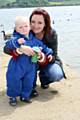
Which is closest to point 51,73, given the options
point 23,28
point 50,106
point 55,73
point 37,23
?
point 55,73

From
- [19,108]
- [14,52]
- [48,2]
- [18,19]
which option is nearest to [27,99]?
[19,108]

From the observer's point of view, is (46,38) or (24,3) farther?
(24,3)

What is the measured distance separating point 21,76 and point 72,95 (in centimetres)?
89

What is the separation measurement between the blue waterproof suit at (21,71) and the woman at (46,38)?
0.65ft

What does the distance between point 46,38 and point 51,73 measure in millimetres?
498

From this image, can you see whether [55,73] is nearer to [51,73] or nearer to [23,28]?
[51,73]

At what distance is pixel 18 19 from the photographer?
17.8ft

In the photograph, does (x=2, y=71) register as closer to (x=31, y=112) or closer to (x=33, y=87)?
A: (x=33, y=87)

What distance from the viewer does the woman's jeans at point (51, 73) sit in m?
6.00

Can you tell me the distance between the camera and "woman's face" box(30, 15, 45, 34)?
5738 mm

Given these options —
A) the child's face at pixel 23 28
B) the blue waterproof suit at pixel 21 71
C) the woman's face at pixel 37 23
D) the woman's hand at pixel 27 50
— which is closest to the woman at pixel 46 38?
the woman's face at pixel 37 23

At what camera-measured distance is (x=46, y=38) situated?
5.98 metres

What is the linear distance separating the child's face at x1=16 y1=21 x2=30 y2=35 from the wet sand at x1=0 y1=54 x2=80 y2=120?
954 mm

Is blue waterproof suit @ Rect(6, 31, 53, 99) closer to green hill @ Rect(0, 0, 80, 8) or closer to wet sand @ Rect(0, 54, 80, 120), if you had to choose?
wet sand @ Rect(0, 54, 80, 120)
